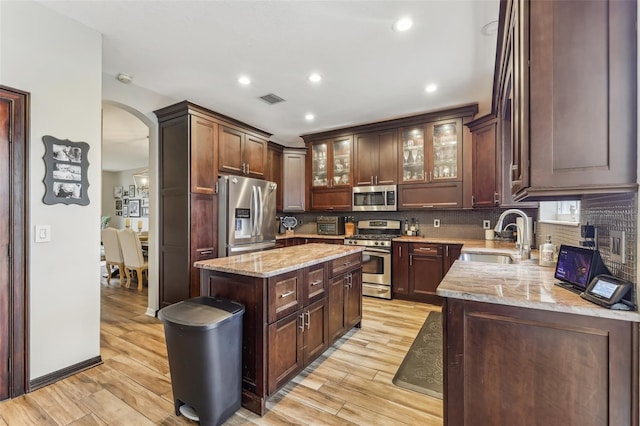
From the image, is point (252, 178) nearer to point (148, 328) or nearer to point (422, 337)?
point (148, 328)

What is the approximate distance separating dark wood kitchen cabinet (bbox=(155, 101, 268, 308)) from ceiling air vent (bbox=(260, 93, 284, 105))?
673mm

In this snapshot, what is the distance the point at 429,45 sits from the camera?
256 cm

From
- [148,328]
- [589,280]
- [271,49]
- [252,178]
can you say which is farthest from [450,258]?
[148,328]

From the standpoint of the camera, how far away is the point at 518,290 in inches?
53.6

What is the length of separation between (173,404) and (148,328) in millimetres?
1639

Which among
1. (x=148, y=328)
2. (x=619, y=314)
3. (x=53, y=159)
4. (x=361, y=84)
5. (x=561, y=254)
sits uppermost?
(x=361, y=84)

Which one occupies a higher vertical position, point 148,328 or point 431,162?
point 431,162

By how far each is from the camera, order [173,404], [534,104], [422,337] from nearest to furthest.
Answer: [534,104], [173,404], [422,337]

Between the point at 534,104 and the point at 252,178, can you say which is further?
the point at 252,178

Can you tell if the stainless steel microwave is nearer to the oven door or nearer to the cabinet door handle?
the oven door

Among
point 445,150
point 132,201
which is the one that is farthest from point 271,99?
point 132,201

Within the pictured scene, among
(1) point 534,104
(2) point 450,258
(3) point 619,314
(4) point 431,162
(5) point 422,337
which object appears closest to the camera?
(3) point 619,314

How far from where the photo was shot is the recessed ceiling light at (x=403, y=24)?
2.23 m

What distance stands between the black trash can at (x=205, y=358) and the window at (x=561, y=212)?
7.82 feet
